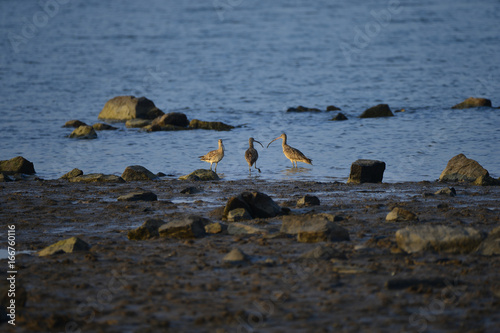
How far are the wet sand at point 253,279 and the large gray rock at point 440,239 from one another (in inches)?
5.5

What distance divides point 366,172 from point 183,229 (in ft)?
20.0

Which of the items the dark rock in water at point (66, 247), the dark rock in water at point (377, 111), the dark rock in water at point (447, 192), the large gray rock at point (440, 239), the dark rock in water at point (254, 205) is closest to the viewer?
the large gray rock at point (440, 239)

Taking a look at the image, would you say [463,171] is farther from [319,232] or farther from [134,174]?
[134,174]

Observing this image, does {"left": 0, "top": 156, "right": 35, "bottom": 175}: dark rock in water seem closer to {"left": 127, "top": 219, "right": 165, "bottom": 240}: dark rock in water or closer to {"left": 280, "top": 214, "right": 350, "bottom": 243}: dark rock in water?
{"left": 127, "top": 219, "right": 165, "bottom": 240}: dark rock in water

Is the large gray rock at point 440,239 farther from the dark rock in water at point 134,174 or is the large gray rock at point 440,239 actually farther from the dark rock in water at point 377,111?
the dark rock in water at point 377,111

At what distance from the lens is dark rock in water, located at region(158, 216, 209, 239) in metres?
10.5

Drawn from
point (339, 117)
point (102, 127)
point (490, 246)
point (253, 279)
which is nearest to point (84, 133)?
point (102, 127)

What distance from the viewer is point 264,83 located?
126ft

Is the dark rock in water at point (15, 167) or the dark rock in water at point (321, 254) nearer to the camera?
the dark rock in water at point (321, 254)

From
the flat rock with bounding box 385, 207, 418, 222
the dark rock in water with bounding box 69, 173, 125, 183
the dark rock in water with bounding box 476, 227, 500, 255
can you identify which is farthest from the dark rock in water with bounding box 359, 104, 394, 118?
the dark rock in water with bounding box 476, 227, 500, 255

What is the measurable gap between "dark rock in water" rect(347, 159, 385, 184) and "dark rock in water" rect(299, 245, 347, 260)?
6.38 m

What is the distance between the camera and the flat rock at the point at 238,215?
38.1ft

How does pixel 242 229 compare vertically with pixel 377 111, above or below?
below

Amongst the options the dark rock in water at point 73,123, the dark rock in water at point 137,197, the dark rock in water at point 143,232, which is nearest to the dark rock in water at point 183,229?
the dark rock in water at point 143,232
